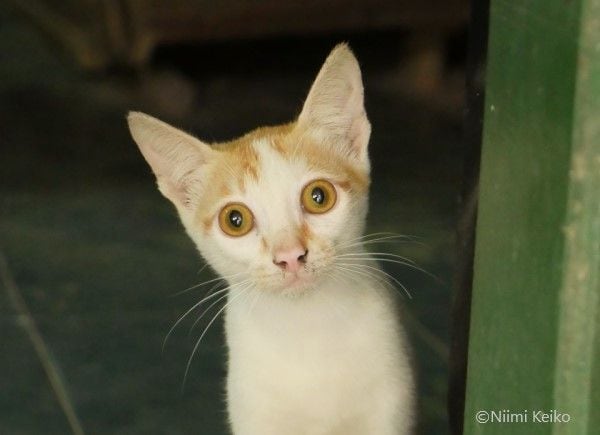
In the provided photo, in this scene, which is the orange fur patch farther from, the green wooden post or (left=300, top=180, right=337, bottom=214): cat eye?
the green wooden post

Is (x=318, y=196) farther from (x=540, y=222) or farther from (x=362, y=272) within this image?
(x=540, y=222)

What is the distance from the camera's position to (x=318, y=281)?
1343 millimetres

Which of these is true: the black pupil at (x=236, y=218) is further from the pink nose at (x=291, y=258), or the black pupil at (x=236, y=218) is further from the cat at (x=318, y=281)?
the pink nose at (x=291, y=258)

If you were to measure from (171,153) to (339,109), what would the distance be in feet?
0.92

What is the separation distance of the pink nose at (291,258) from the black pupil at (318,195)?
107 millimetres

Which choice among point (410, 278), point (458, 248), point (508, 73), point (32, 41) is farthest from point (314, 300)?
point (32, 41)

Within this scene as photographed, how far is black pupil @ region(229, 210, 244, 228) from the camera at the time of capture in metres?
1.38

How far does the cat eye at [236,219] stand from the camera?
1.37 meters

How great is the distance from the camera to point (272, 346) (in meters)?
1.45

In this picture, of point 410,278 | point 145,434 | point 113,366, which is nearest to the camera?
point 145,434

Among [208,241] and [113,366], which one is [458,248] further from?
[113,366]

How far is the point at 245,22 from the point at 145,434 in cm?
206

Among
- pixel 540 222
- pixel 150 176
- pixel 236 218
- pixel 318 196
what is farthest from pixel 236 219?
pixel 150 176

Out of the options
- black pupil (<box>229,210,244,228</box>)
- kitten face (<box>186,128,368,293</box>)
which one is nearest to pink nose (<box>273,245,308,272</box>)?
kitten face (<box>186,128,368,293</box>)
